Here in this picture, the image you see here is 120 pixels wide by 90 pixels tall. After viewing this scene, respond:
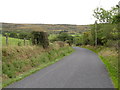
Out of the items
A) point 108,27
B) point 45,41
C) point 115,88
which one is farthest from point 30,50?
point 108,27

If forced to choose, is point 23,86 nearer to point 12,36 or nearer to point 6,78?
point 6,78

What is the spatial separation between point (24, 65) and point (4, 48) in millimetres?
1976

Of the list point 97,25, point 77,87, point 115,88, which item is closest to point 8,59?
point 77,87

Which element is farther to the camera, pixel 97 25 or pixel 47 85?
pixel 97 25

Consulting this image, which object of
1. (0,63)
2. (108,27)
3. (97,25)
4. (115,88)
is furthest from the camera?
(97,25)

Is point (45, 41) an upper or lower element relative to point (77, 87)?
upper

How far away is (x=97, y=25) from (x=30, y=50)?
1290 inches

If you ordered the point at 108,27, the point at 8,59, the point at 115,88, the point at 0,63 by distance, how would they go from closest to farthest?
the point at 115,88 < the point at 0,63 < the point at 8,59 < the point at 108,27

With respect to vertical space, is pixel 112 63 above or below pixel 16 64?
below

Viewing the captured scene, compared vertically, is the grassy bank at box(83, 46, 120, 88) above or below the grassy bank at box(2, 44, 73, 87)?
below

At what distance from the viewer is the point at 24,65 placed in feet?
45.3

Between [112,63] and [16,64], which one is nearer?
[16,64]

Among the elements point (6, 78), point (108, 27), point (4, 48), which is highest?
point (108, 27)

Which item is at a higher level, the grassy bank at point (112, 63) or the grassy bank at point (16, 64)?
the grassy bank at point (16, 64)
